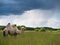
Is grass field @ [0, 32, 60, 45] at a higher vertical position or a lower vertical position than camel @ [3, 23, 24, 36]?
lower

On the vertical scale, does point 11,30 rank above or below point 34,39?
above

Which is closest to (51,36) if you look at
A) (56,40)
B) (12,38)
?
(56,40)

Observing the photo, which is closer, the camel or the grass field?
the grass field

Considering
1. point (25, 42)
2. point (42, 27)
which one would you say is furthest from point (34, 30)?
point (25, 42)

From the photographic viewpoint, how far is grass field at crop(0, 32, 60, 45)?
3.27 meters

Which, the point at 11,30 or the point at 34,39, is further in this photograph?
the point at 11,30

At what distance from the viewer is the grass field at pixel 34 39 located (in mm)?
3270

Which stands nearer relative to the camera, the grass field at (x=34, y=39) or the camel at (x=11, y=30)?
the grass field at (x=34, y=39)

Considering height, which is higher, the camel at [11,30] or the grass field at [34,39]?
the camel at [11,30]

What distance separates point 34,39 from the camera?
3.33m

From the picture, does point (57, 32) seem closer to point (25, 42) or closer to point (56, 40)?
point (56, 40)

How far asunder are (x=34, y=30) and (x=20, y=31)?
22cm

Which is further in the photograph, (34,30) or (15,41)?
(34,30)

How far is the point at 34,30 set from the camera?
3.58 m
